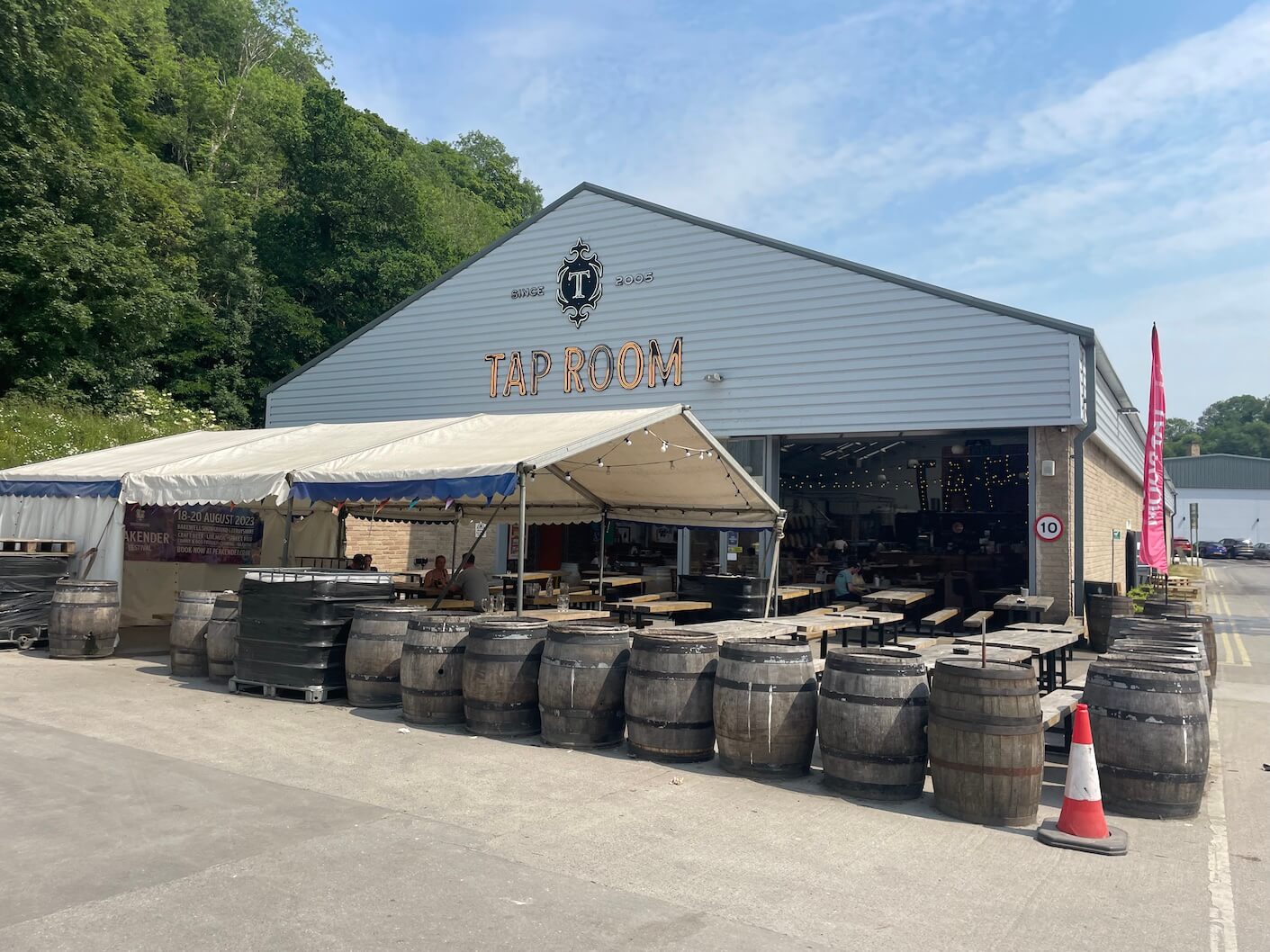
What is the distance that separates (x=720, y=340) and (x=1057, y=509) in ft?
21.1

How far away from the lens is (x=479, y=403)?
63.7 ft

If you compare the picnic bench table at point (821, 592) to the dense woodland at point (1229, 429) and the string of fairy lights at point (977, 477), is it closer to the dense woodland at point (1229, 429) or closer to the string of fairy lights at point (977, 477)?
the string of fairy lights at point (977, 477)

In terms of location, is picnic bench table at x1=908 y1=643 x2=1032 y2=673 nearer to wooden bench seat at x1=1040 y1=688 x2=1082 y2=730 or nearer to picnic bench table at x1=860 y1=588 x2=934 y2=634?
wooden bench seat at x1=1040 y1=688 x2=1082 y2=730

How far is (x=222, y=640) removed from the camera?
939 centimetres

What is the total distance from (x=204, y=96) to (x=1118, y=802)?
142 ft

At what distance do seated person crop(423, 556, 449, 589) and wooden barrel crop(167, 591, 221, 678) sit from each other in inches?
135

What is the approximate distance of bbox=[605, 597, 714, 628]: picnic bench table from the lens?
473 inches

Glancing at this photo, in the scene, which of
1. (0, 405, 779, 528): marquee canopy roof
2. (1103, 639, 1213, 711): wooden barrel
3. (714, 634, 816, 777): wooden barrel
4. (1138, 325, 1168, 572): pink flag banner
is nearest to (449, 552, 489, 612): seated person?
(0, 405, 779, 528): marquee canopy roof

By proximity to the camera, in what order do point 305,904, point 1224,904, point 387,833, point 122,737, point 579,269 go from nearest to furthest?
point 305,904 → point 1224,904 → point 387,833 → point 122,737 → point 579,269

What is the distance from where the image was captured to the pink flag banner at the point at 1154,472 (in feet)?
56.6

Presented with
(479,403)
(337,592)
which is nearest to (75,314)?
(479,403)

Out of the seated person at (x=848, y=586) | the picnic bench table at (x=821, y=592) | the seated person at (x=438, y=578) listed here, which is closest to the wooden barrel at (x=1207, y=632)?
the picnic bench table at (x=821, y=592)

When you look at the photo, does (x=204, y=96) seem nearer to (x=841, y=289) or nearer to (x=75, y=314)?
(x=75, y=314)

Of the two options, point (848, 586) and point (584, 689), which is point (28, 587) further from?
point (848, 586)
